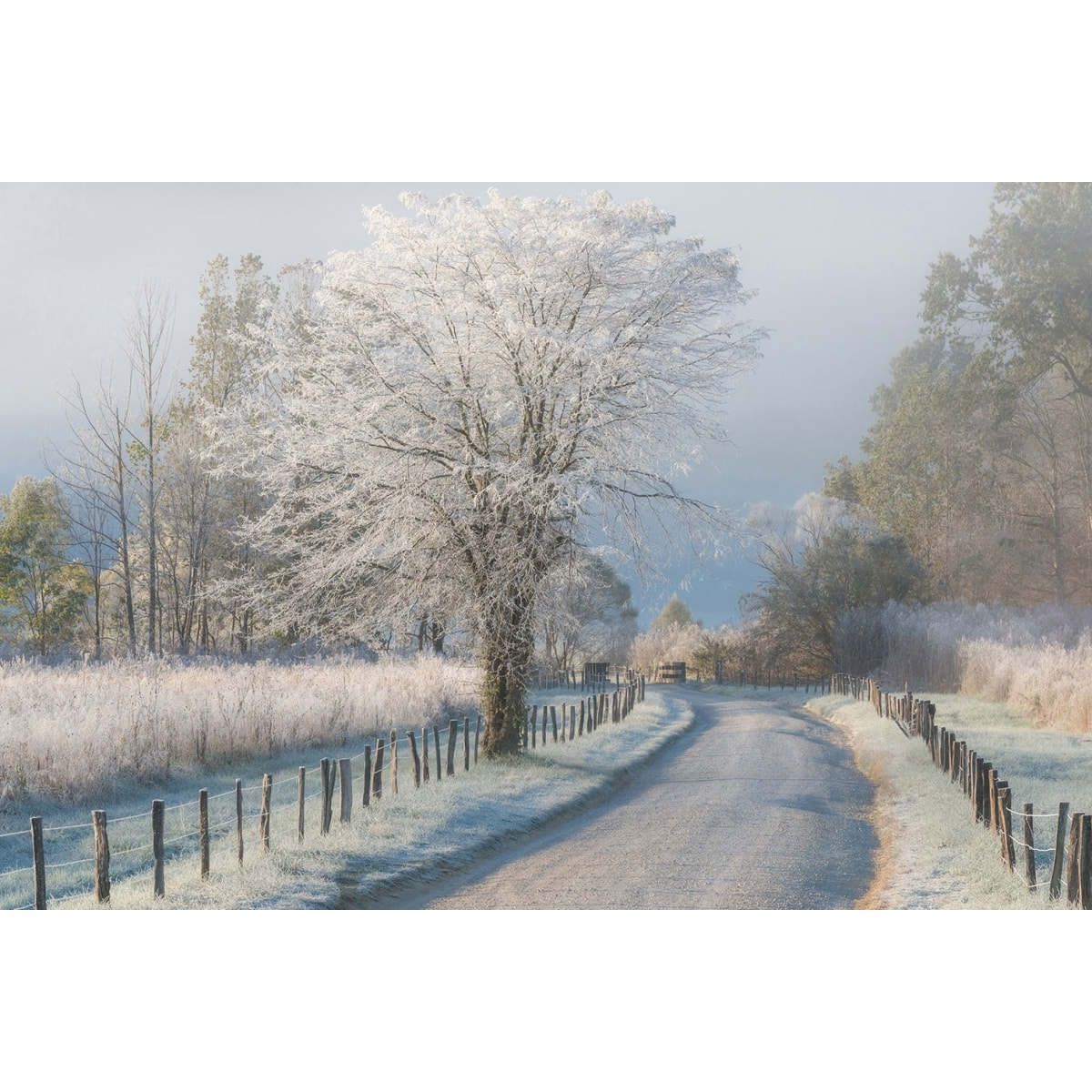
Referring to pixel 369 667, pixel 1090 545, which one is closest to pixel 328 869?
pixel 369 667

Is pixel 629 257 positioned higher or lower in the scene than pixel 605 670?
higher

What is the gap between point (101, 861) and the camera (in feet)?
24.5

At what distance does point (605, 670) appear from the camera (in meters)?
49.0

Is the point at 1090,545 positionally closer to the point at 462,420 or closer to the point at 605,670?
the point at 605,670

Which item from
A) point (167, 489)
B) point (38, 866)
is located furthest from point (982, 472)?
point (38, 866)

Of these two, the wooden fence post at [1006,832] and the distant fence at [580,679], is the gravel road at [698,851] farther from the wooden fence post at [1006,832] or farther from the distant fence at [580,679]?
the distant fence at [580,679]

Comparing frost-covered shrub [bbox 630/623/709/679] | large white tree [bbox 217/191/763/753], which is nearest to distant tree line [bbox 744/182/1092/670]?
frost-covered shrub [bbox 630/623/709/679]

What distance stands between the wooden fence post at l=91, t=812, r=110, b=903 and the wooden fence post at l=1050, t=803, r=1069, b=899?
7.10 meters

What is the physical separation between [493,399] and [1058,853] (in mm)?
8961

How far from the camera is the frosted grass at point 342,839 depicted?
8.01m

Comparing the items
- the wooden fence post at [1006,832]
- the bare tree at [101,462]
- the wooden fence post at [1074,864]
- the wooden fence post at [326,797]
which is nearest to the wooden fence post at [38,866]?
the wooden fence post at [326,797]

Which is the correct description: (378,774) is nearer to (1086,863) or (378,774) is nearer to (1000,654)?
(1086,863)

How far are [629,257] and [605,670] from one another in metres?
36.7

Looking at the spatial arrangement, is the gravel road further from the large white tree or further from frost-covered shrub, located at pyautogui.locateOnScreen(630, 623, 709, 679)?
frost-covered shrub, located at pyautogui.locateOnScreen(630, 623, 709, 679)
